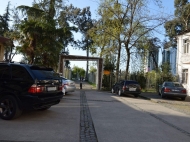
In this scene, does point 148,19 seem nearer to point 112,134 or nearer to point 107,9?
point 107,9

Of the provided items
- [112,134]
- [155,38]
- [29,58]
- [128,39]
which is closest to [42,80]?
[112,134]

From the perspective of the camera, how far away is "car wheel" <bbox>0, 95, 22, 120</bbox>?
7286 mm

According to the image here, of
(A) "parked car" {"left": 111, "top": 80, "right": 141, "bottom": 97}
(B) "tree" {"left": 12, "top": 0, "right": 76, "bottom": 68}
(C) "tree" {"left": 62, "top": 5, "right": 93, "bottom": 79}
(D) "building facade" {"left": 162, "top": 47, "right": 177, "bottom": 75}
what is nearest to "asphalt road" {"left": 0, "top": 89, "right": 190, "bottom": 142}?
(A) "parked car" {"left": 111, "top": 80, "right": 141, "bottom": 97}

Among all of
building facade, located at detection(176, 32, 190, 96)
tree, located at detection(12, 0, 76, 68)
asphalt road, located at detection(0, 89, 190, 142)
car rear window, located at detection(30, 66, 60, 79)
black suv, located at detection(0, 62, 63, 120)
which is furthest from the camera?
building facade, located at detection(176, 32, 190, 96)

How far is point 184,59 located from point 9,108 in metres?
21.5

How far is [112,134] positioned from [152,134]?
3.76 feet

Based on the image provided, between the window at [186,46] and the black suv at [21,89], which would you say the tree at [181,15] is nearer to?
the window at [186,46]

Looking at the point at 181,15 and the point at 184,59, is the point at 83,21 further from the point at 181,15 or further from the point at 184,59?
the point at 184,59

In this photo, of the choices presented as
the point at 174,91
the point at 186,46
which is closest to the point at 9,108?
the point at 174,91

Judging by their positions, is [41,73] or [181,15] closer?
[41,73]

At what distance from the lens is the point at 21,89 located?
727 cm

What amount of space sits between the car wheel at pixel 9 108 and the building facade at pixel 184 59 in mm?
20060

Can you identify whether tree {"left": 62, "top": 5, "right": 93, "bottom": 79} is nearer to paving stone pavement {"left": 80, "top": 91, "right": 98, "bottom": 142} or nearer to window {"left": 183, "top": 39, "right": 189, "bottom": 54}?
window {"left": 183, "top": 39, "right": 189, "bottom": 54}

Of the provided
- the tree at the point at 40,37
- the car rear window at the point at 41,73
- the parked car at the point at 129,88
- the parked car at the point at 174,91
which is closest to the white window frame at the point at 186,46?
the parked car at the point at 174,91
